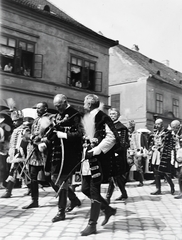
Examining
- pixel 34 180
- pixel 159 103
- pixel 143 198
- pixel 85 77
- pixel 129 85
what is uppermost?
pixel 129 85

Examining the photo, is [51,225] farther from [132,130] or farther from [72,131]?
[132,130]

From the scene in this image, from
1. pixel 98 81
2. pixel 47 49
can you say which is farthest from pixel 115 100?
pixel 47 49

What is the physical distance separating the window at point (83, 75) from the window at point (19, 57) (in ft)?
6.96

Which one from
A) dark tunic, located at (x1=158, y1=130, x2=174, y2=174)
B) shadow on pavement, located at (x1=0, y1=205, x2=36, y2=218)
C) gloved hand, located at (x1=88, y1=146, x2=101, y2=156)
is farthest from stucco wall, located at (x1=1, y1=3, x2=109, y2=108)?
gloved hand, located at (x1=88, y1=146, x2=101, y2=156)

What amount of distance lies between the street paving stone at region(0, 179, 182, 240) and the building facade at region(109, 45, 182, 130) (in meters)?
15.9

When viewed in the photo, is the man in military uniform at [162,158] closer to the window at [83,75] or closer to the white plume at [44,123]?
the white plume at [44,123]

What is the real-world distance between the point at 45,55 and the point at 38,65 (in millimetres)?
692

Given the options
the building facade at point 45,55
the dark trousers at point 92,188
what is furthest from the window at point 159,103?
the dark trousers at point 92,188

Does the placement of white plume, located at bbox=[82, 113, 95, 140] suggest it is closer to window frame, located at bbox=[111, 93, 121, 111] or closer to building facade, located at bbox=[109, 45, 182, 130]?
building facade, located at bbox=[109, 45, 182, 130]

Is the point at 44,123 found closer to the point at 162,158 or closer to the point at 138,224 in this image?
→ the point at 138,224

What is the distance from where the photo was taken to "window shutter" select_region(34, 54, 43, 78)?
1376cm

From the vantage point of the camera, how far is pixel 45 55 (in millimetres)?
14188

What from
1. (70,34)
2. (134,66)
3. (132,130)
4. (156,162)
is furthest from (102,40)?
(156,162)

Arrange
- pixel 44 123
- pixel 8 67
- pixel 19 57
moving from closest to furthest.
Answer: pixel 44 123 → pixel 8 67 → pixel 19 57
